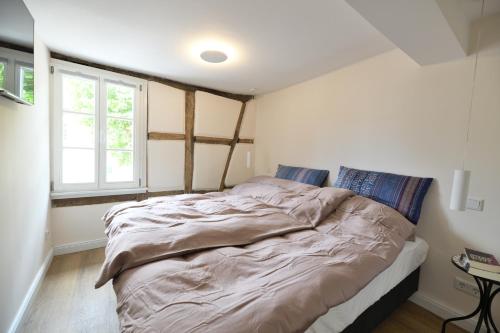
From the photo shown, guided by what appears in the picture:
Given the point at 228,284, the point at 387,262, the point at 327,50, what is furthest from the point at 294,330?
the point at 327,50

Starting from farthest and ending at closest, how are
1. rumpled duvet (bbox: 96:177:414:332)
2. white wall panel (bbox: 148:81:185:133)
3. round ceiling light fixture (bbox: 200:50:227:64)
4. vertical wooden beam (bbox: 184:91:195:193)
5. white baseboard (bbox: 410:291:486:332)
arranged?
vertical wooden beam (bbox: 184:91:195:193) < white wall panel (bbox: 148:81:185:133) < round ceiling light fixture (bbox: 200:50:227:64) < white baseboard (bbox: 410:291:486:332) < rumpled duvet (bbox: 96:177:414:332)

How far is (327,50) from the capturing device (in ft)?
7.38

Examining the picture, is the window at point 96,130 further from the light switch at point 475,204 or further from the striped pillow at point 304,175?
the light switch at point 475,204

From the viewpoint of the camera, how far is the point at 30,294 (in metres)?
1.89

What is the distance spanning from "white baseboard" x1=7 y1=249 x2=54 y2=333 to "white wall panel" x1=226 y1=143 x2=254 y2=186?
2.48m

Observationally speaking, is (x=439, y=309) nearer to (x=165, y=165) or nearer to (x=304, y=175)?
(x=304, y=175)

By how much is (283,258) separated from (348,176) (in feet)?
4.81

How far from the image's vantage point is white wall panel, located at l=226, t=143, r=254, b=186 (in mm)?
4043

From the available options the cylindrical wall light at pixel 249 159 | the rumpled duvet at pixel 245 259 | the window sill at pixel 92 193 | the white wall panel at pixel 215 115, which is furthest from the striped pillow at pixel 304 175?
the window sill at pixel 92 193

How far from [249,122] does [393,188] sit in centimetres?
264

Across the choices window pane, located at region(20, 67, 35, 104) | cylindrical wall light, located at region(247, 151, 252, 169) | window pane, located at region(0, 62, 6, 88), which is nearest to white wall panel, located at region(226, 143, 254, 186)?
cylindrical wall light, located at region(247, 151, 252, 169)

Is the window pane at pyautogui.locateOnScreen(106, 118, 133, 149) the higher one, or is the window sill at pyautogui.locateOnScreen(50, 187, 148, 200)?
the window pane at pyautogui.locateOnScreen(106, 118, 133, 149)

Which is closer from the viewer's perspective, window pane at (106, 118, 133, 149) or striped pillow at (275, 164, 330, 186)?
striped pillow at (275, 164, 330, 186)

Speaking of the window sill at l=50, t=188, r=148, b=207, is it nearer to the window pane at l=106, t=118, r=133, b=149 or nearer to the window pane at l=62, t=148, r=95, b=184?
the window pane at l=62, t=148, r=95, b=184
